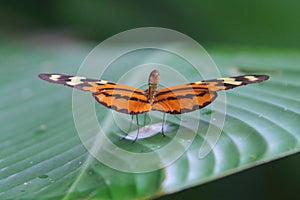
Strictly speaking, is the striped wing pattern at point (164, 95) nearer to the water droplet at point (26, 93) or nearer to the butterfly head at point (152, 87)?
the butterfly head at point (152, 87)

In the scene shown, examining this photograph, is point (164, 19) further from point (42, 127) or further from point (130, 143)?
point (130, 143)

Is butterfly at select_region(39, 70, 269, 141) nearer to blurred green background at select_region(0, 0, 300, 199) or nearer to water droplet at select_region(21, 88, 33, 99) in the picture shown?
water droplet at select_region(21, 88, 33, 99)

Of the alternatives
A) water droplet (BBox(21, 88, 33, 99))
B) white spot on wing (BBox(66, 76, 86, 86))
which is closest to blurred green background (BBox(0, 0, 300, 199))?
water droplet (BBox(21, 88, 33, 99))

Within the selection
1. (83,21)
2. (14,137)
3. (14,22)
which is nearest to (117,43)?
(83,21)

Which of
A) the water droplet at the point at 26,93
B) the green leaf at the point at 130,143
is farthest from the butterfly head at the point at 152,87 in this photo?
the water droplet at the point at 26,93

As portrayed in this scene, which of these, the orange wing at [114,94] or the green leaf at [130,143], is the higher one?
the orange wing at [114,94]
